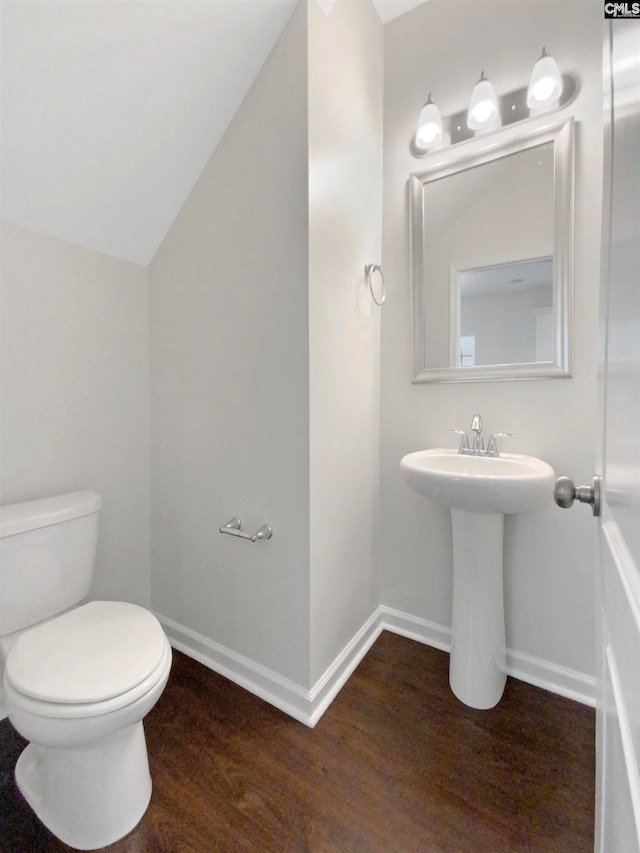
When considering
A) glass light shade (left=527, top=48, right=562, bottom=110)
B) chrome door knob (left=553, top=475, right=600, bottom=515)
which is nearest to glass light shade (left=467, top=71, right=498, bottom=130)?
glass light shade (left=527, top=48, right=562, bottom=110)

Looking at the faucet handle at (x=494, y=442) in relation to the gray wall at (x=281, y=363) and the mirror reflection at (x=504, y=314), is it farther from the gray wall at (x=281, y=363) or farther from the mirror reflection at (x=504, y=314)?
the gray wall at (x=281, y=363)

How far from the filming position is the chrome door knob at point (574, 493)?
63cm

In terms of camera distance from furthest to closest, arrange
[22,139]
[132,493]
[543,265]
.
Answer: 1. [132,493]
2. [543,265]
3. [22,139]

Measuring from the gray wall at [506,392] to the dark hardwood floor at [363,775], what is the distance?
0.34 m

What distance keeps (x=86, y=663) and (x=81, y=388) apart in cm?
99

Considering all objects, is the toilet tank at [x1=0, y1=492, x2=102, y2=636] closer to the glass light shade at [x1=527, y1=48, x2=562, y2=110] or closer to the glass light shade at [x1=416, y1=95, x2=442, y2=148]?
the glass light shade at [x1=416, y1=95, x2=442, y2=148]

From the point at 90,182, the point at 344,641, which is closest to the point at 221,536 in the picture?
the point at 344,641

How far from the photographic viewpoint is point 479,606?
1.33m

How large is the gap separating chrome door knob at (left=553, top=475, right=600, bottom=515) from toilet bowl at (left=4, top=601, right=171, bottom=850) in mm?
1033

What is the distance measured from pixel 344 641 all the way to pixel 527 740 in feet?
2.20

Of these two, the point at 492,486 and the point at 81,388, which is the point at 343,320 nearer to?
the point at 492,486

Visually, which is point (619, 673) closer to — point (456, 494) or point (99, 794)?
point (456, 494)

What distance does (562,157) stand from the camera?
4.33ft

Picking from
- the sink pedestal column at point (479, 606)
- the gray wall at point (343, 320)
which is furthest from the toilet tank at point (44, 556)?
the sink pedestal column at point (479, 606)
